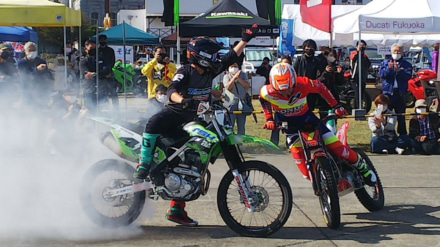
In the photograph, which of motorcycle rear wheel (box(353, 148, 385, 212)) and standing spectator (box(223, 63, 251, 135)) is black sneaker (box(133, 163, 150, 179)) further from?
standing spectator (box(223, 63, 251, 135))

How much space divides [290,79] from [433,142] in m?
5.70

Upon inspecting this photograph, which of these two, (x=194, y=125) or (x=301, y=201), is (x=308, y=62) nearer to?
(x=301, y=201)

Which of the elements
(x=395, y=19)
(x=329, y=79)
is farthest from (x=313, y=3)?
(x=329, y=79)

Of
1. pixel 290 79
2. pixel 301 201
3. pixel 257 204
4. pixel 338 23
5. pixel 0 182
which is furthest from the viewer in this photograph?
pixel 338 23

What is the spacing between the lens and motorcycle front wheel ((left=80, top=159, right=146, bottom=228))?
6.29 metres

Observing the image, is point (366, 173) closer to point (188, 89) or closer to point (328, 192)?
point (328, 192)

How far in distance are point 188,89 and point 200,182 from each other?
34.4 inches

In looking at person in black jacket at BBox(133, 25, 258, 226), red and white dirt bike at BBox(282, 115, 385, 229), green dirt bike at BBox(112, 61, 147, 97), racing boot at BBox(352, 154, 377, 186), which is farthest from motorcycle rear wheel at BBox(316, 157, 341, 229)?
green dirt bike at BBox(112, 61, 147, 97)

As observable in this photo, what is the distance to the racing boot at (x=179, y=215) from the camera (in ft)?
21.3

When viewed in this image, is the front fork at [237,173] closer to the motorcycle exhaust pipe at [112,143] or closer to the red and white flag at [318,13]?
the motorcycle exhaust pipe at [112,143]

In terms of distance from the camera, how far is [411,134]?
1147cm

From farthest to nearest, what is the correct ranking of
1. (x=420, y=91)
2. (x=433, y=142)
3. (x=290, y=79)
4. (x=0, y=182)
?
(x=420, y=91)
(x=433, y=142)
(x=0, y=182)
(x=290, y=79)

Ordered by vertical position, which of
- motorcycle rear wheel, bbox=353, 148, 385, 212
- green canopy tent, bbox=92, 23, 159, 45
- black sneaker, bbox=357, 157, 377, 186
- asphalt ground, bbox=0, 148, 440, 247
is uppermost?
green canopy tent, bbox=92, 23, 159, 45

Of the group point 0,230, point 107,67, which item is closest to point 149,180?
point 0,230
